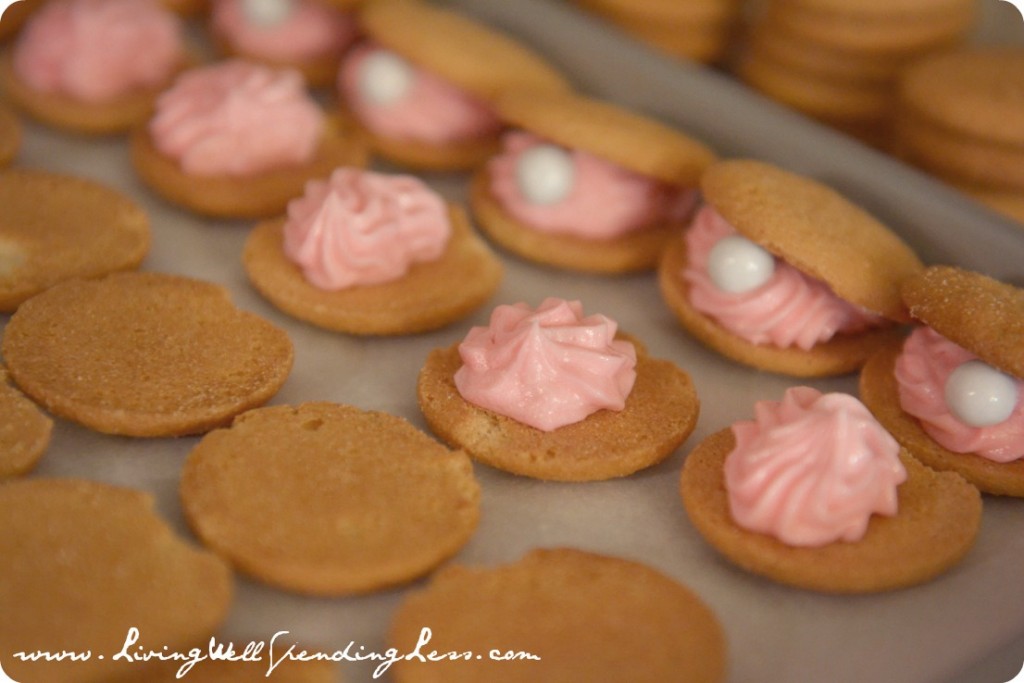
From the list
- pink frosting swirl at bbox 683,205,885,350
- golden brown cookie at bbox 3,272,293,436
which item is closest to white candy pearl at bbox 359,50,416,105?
golden brown cookie at bbox 3,272,293,436

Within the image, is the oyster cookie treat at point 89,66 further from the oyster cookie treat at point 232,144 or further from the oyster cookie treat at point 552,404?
the oyster cookie treat at point 552,404

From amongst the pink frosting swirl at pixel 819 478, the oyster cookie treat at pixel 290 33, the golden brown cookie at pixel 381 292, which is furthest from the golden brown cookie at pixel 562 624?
the oyster cookie treat at pixel 290 33

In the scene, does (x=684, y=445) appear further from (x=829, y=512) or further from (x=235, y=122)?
(x=235, y=122)

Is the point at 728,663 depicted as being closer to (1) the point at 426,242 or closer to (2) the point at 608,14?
(1) the point at 426,242

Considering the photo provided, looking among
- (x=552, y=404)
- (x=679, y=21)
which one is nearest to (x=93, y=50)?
(x=679, y=21)

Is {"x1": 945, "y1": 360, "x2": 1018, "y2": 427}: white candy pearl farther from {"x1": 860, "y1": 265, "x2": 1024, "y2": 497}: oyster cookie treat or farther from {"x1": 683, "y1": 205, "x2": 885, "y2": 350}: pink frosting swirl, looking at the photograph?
{"x1": 683, "y1": 205, "x2": 885, "y2": 350}: pink frosting swirl

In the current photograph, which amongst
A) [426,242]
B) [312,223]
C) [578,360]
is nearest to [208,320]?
[312,223]
